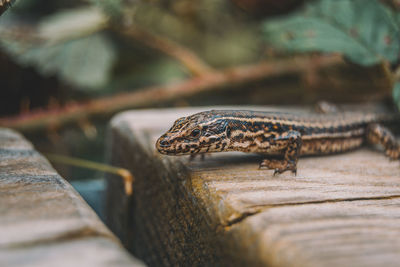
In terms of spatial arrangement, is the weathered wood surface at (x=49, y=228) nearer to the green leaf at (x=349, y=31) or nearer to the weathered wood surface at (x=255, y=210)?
the weathered wood surface at (x=255, y=210)

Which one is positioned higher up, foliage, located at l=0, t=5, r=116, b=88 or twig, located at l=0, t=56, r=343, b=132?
foliage, located at l=0, t=5, r=116, b=88

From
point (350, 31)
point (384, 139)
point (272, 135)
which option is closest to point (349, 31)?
point (350, 31)

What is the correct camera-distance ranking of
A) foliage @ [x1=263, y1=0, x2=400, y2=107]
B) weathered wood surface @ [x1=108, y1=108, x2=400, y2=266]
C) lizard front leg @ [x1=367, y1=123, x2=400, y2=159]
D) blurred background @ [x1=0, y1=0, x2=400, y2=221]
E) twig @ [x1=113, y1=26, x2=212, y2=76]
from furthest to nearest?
twig @ [x1=113, y1=26, x2=212, y2=76]
blurred background @ [x1=0, y1=0, x2=400, y2=221]
foliage @ [x1=263, y1=0, x2=400, y2=107]
lizard front leg @ [x1=367, y1=123, x2=400, y2=159]
weathered wood surface @ [x1=108, y1=108, x2=400, y2=266]

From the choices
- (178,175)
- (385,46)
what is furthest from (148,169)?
(385,46)

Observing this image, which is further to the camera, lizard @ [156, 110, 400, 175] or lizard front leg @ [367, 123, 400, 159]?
lizard front leg @ [367, 123, 400, 159]

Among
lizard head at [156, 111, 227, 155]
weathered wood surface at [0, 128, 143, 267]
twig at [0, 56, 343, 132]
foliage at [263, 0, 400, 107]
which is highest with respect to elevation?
foliage at [263, 0, 400, 107]

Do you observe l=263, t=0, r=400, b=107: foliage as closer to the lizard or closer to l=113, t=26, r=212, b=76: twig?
the lizard

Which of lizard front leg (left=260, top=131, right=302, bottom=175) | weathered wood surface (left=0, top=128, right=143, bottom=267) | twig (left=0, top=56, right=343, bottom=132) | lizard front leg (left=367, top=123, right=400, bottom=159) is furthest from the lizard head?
twig (left=0, top=56, right=343, bottom=132)

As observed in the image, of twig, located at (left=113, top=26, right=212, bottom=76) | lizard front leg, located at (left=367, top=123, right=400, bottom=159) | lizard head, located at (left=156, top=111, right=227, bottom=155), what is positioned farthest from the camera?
twig, located at (left=113, top=26, right=212, bottom=76)
